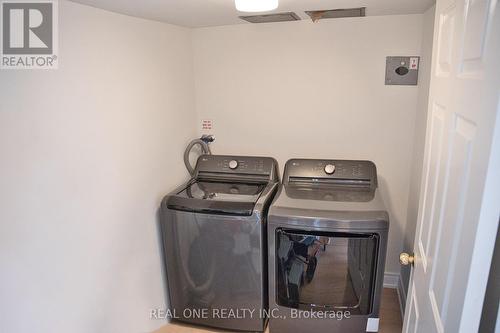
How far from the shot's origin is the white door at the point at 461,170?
610 millimetres

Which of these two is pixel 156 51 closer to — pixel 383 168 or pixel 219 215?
pixel 219 215

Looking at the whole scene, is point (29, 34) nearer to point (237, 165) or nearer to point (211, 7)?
point (211, 7)

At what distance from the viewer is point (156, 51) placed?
1.95 meters

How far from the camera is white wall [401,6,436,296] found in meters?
1.83

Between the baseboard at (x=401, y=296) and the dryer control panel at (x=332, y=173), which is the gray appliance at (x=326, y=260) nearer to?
the dryer control panel at (x=332, y=173)

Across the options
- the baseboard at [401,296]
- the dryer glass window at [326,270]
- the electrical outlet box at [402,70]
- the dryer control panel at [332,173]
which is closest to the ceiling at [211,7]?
the electrical outlet box at [402,70]

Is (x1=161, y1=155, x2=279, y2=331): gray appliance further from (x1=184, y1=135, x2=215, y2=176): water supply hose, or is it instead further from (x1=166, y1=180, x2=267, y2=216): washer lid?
(x1=184, y1=135, x2=215, y2=176): water supply hose

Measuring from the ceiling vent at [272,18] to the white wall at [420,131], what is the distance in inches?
29.1

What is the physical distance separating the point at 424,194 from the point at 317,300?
942 millimetres

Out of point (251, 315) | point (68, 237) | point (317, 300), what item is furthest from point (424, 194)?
point (68, 237)

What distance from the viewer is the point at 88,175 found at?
1503 millimetres

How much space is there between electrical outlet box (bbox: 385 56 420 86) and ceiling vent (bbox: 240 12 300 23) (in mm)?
647

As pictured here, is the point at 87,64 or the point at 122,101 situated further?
the point at 122,101

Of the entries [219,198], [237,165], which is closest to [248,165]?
[237,165]
